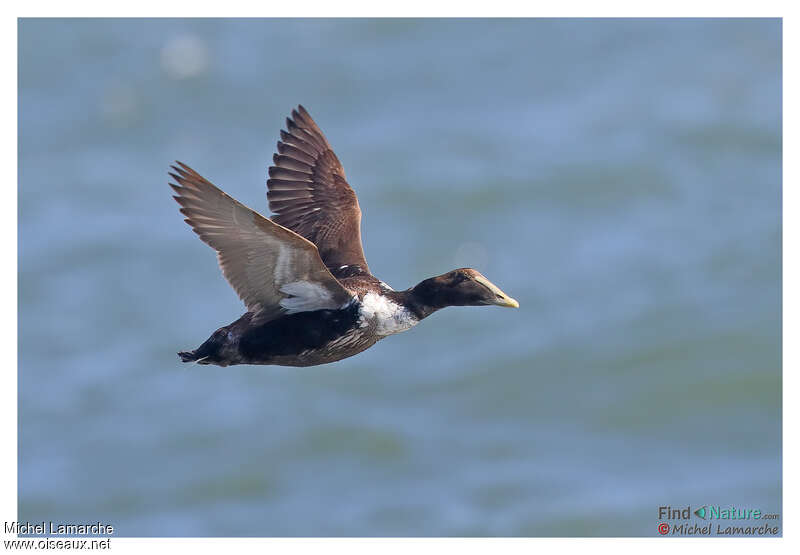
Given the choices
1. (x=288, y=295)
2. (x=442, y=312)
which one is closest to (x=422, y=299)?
(x=288, y=295)

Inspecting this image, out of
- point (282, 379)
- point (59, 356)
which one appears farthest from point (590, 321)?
point (59, 356)

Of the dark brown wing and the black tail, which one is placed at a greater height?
the dark brown wing

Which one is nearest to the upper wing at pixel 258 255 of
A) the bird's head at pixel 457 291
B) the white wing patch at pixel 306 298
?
the white wing patch at pixel 306 298

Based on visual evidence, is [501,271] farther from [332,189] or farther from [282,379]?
[332,189]

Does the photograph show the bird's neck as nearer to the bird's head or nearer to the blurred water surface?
the bird's head

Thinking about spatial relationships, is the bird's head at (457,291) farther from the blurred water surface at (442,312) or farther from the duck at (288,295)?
the blurred water surface at (442,312)

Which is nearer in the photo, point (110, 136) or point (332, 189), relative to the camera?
point (332, 189)

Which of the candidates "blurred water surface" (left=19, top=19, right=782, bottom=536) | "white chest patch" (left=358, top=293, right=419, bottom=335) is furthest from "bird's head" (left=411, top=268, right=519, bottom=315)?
"blurred water surface" (left=19, top=19, right=782, bottom=536)
